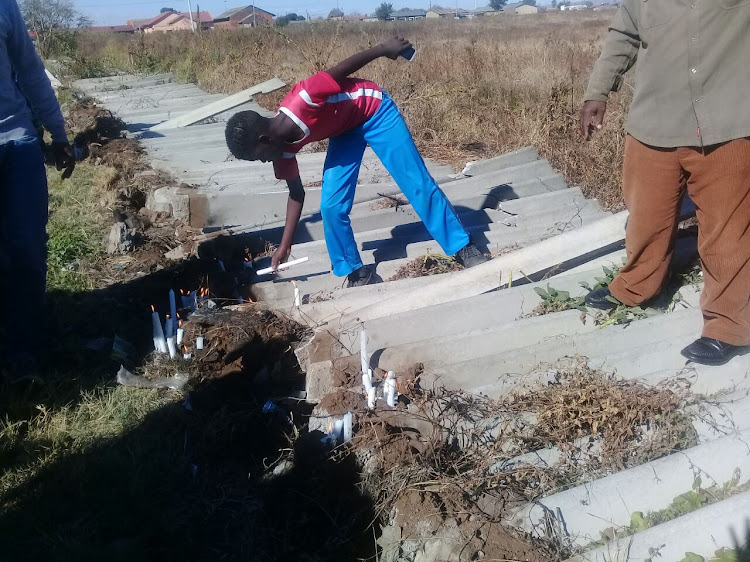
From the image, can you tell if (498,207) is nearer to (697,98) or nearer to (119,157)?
(697,98)

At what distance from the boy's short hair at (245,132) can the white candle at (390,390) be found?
5.71 feet

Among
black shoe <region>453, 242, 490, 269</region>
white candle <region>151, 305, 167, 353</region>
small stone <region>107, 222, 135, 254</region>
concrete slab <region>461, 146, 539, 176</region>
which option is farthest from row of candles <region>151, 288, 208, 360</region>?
concrete slab <region>461, 146, 539, 176</region>

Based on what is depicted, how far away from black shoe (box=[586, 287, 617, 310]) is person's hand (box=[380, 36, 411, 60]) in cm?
194

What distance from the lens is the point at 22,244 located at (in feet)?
11.8

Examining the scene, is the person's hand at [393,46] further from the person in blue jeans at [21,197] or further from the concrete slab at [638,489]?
the concrete slab at [638,489]

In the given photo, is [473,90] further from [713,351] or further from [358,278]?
[713,351]

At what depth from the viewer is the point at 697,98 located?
283cm

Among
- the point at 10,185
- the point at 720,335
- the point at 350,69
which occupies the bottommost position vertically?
the point at 720,335

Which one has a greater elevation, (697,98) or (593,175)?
(697,98)

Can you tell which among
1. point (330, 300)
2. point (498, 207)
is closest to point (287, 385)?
point (330, 300)

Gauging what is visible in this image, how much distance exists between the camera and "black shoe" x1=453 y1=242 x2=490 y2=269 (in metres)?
4.62

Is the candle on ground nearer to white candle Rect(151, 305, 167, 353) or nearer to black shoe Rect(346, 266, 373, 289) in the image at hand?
white candle Rect(151, 305, 167, 353)

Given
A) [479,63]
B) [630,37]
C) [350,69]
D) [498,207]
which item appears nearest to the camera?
[630,37]

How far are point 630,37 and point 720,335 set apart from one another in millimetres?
1410
